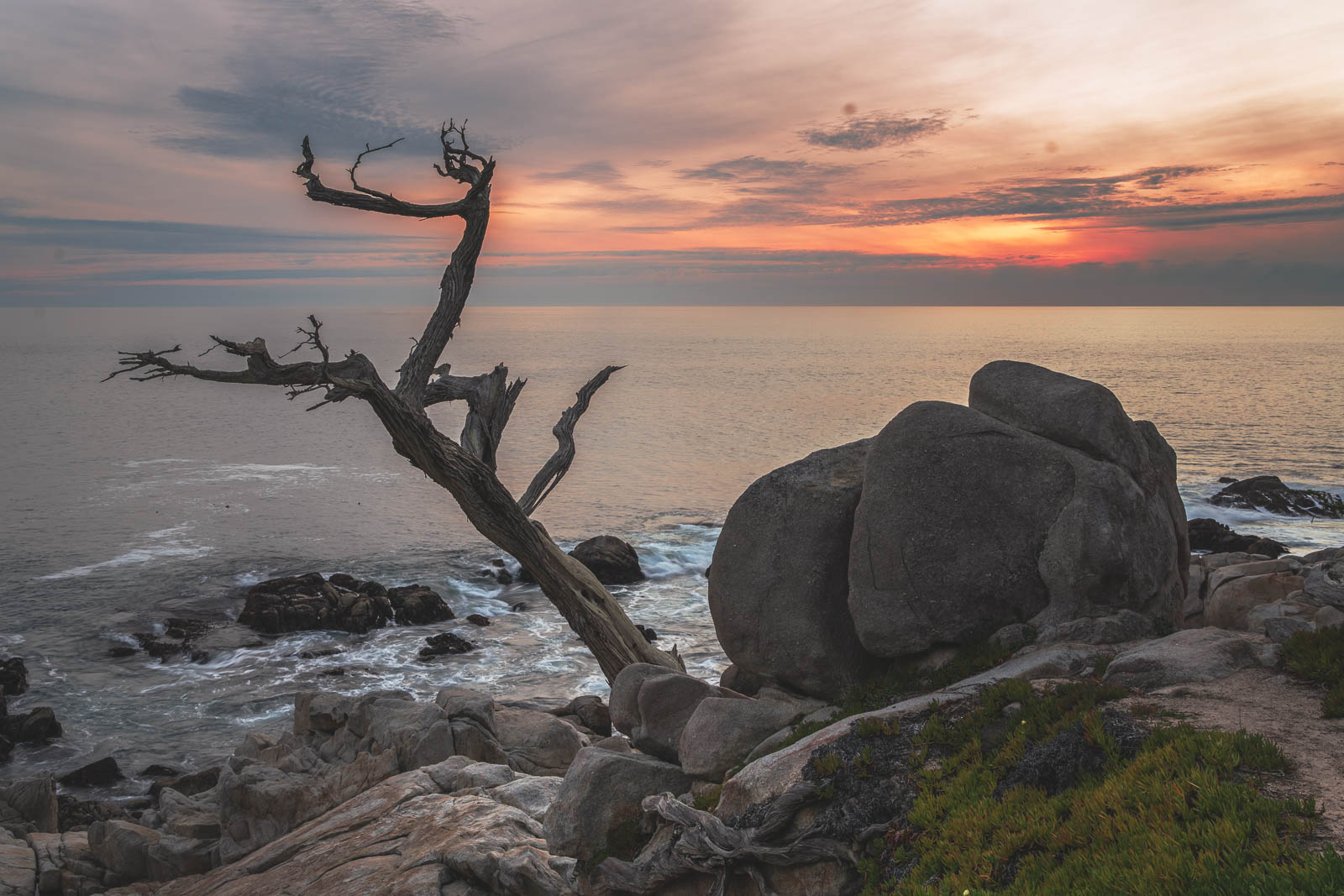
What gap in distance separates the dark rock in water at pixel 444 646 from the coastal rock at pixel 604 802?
1998 centimetres

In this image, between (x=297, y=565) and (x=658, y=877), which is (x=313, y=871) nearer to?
(x=658, y=877)

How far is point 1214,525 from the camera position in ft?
128

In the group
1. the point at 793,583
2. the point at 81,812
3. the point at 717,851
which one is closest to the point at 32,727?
the point at 81,812

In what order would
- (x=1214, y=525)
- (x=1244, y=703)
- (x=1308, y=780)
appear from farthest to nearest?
(x=1214, y=525) < (x=1244, y=703) < (x=1308, y=780)

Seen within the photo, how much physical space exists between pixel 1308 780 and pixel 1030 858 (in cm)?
246

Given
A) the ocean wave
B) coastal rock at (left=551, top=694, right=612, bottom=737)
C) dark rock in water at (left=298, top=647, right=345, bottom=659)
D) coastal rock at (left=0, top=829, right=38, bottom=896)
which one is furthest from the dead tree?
the ocean wave

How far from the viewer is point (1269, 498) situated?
48.9m

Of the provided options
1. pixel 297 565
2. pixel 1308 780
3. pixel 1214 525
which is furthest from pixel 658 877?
pixel 1214 525

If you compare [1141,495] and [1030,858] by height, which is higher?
[1141,495]

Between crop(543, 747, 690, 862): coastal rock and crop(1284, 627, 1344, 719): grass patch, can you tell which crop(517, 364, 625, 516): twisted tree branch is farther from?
crop(1284, 627, 1344, 719): grass patch

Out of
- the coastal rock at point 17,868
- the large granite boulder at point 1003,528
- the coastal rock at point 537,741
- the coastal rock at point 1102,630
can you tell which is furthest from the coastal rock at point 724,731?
the coastal rock at point 17,868

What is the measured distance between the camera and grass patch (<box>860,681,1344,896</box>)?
20.9ft

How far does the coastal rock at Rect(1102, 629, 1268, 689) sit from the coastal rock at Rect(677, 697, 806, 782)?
14.9ft

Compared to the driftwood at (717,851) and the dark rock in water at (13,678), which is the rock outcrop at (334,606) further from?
the driftwood at (717,851)
